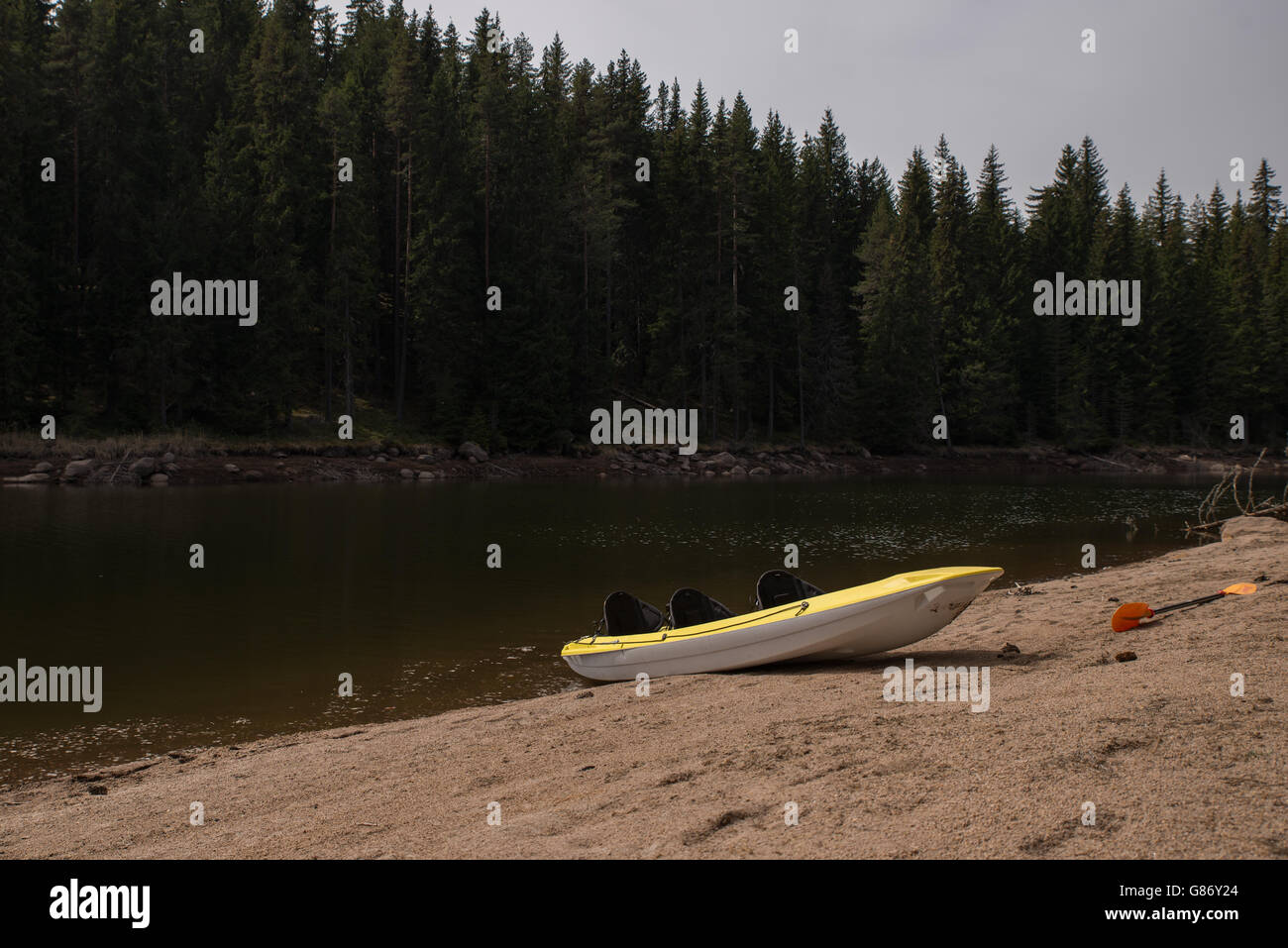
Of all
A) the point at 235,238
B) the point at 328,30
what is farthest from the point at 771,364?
the point at 328,30

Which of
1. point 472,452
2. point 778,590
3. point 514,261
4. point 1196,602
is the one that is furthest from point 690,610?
point 514,261

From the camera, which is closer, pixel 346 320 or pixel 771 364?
pixel 346 320

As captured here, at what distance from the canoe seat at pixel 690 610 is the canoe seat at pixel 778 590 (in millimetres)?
525

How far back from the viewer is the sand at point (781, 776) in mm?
4418

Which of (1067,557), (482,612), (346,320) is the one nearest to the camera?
(482,612)

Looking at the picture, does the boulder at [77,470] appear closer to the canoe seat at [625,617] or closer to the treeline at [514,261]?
the treeline at [514,261]

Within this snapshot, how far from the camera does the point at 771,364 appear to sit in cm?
6919

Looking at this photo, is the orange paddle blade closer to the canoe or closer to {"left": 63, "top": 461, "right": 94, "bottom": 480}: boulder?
the canoe

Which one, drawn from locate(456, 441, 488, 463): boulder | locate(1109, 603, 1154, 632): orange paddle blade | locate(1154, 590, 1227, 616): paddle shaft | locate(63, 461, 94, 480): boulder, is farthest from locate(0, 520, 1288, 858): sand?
locate(456, 441, 488, 463): boulder

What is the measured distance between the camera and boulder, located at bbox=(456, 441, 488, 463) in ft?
171

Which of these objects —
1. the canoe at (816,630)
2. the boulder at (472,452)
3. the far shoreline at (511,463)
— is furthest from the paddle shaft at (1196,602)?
the boulder at (472,452)

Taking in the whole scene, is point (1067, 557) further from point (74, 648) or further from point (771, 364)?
point (771, 364)

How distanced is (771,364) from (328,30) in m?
45.1

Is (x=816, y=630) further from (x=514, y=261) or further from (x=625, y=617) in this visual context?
(x=514, y=261)
